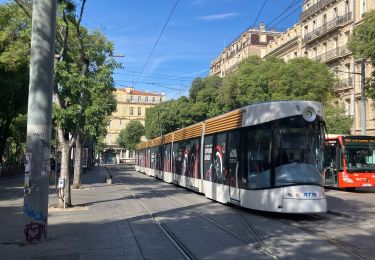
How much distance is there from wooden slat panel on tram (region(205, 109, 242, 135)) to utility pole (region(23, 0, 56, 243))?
7363 millimetres

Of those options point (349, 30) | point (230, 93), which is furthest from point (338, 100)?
point (230, 93)

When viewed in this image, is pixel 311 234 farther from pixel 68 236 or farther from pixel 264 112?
pixel 68 236

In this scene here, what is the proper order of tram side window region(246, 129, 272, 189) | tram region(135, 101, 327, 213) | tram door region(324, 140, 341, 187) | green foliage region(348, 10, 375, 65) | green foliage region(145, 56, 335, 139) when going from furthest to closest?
green foliage region(145, 56, 335, 139), green foliage region(348, 10, 375, 65), tram door region(324, 140, 341, 187), tram side window region(246, 129, 272, 189), tram region(135, 101, 327, 213)

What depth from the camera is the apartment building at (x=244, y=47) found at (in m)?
80.0

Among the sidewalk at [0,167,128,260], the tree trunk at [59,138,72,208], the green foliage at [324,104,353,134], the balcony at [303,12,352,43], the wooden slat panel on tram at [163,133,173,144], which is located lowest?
the sidewalk at [0,167,128,260]

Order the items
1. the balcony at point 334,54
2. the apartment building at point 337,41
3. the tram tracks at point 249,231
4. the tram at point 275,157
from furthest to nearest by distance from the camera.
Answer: the balcony at point 334,54 → the apartment building at point 337,41 → the tram at point 275,157 → the tram tracks at point 249,231

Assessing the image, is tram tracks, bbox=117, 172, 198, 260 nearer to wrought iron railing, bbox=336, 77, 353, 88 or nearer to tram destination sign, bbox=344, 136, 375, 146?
tram destination sign, bbox=344, 136, 375, 146

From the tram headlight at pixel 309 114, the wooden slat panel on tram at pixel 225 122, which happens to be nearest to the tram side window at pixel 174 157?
the wooden slat panel on tram at pixel 225 122

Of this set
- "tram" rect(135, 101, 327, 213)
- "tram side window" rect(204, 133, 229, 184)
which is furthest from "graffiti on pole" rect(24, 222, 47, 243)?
"tram side window" rect(204, 133, 229, 184)

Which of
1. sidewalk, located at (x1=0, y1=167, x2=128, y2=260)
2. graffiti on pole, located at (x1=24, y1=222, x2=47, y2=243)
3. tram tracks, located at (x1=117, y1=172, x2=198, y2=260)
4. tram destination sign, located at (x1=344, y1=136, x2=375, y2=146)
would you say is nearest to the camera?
tram tracks, located at (x1=117, y1=172, x2=198, y2=260)

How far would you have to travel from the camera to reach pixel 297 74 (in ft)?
134

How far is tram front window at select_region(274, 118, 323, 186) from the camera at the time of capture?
14.1 m

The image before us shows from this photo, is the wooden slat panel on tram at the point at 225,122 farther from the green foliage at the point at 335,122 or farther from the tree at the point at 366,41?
the green foliage at the point at 335,122

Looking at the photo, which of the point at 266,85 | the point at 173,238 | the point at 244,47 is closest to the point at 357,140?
the point at 266,85
